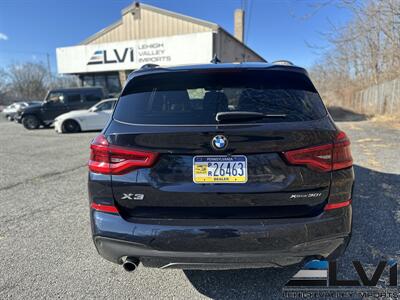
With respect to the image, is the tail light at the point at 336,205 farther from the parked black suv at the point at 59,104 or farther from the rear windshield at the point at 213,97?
the parked black suv at the point at 59,104

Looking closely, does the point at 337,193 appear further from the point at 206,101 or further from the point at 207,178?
the point at 206,101

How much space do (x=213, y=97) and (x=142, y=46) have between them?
20.8 metres

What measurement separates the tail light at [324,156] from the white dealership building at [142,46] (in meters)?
17.2

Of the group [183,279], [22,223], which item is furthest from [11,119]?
[183,279]

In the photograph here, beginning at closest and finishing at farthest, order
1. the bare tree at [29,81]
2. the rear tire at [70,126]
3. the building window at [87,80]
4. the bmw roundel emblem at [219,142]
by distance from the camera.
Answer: the bmw roundel emblem at [219,142] < the rear tire at [70,126] < the building window at [87,80] < the bare tree at [29,81]

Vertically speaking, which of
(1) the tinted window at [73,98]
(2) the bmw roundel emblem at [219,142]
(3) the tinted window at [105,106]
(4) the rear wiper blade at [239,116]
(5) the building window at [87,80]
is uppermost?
(5) the building window at [87,80]

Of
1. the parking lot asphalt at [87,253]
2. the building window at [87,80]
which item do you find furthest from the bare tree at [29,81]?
the parking lot asphalt at [87,253]

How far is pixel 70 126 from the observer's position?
13672 millimetres

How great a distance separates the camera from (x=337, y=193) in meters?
1.97

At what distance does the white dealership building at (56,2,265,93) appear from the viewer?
19.2 meters

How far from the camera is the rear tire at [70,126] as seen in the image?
13.6 metres

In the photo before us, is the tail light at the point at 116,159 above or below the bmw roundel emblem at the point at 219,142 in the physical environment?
below

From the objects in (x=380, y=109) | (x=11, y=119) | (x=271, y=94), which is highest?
(x=271, y=94)

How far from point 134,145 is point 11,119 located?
2875 cm
